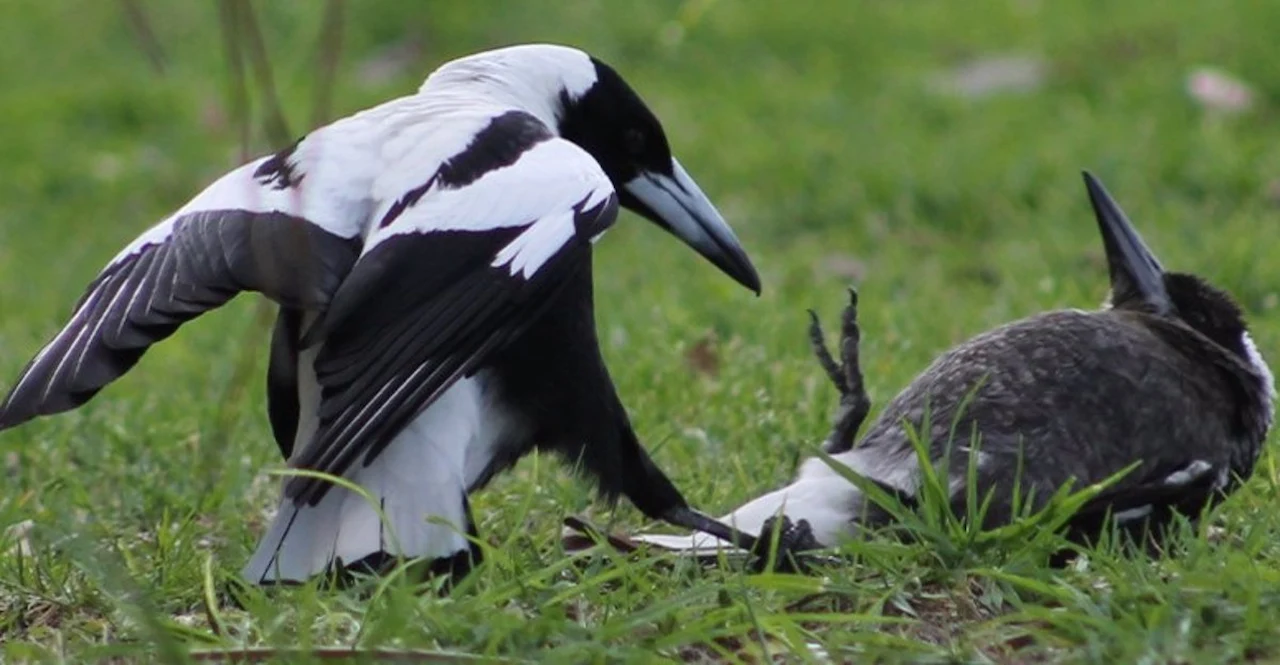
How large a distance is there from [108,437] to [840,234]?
3028 mm

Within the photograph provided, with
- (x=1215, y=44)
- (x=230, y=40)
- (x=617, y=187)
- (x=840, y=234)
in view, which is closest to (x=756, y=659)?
(x=230, y=40)

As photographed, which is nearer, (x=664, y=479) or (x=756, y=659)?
(x=756, y=659)

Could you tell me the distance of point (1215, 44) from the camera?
877cm

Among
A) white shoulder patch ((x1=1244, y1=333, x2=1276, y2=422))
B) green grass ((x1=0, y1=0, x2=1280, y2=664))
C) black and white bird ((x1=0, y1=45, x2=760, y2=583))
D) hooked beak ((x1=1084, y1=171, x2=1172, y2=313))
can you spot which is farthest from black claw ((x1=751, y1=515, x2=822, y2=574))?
hooked beak ((x1=1084, y1=171, x2=1172, y2=313))

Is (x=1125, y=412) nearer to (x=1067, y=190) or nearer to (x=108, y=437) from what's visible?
(x=108, y=437)

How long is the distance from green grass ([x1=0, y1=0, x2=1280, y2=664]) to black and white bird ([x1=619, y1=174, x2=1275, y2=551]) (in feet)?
0.35

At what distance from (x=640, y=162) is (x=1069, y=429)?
1.03 m

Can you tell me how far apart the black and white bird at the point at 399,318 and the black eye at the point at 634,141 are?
0.36 m

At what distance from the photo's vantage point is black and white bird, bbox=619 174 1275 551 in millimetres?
3545

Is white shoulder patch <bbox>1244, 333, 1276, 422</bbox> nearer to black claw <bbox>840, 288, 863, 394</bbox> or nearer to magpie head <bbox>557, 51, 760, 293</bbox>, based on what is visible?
black claw <bbox>840, 288, 863, 394</bbox>

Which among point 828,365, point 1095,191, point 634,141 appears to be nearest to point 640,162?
point 634,141

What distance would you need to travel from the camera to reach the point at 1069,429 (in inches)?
142

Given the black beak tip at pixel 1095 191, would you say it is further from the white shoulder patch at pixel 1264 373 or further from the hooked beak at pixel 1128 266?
the white shoulder patch at pixel 1264 373

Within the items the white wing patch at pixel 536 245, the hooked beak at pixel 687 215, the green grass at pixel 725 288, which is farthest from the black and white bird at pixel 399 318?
the hooked beak at pixel 687 215
